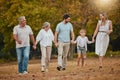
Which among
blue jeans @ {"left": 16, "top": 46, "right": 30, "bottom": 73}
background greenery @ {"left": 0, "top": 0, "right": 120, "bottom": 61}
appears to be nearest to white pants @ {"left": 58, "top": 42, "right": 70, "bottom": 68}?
blue jeans @ {"left": 16, "top": 46, "right": 30, "bottom": 73}

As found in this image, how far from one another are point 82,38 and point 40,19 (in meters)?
27.6

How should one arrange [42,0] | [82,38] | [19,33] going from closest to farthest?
[19,33]
[82,38]
[42,0]

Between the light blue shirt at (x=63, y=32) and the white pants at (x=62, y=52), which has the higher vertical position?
the light blue shirt at (x=63, y=32)

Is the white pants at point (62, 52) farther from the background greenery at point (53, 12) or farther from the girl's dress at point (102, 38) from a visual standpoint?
the background greenery at point (53, 12)

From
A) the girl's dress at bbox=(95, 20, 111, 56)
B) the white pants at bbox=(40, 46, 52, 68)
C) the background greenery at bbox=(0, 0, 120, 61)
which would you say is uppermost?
the background greenery at bbox=(0, 0, 120, 61)

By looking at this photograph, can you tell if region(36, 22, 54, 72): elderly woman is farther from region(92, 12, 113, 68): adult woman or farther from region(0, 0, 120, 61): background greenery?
region(0, 0, 120, 61): background greenery

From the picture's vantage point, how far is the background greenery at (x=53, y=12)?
1821 inches

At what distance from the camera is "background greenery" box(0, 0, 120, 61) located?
46.2 meters

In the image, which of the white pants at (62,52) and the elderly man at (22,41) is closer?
the elderly man at (22,41)

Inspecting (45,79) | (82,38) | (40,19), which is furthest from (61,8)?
(45,79)

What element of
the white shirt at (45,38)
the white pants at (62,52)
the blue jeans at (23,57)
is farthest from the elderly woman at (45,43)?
the blue jeans at (23,57)

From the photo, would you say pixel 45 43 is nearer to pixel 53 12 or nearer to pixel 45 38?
pixel 45 38

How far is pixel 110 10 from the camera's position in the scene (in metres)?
46.7

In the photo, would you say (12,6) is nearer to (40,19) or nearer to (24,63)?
(40,19)
